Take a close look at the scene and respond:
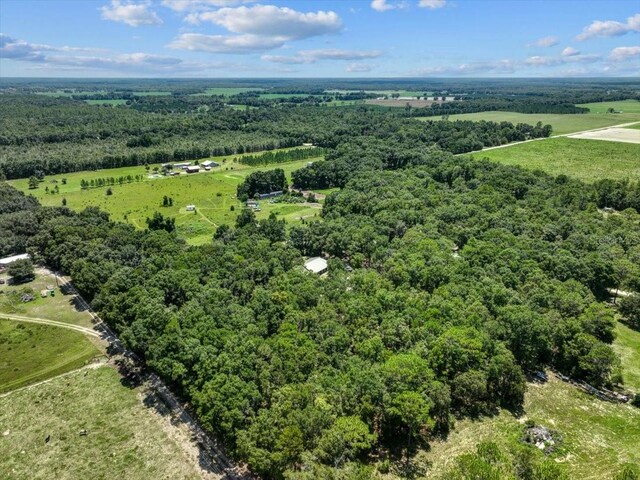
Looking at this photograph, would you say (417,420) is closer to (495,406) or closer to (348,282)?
(495,406)

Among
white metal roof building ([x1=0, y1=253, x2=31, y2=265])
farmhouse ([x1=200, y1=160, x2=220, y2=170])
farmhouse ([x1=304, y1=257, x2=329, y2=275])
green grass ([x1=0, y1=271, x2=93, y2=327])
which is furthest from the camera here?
farmhouse ([x1=200, y1=160, x2=220, y2=170])

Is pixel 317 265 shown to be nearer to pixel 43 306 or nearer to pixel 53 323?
pixel 53 323

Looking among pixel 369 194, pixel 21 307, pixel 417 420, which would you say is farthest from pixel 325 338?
pixel 369 194

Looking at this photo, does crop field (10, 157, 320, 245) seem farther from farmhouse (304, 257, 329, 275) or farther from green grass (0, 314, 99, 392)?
green grass (0, 314, 99, 392)

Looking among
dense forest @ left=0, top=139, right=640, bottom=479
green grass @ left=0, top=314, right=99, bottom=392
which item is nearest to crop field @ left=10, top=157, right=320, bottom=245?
dense forest @ left=0, top=139, right=640, bottom=479

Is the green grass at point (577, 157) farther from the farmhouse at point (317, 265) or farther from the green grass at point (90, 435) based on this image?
the green grass at point (90, 435)

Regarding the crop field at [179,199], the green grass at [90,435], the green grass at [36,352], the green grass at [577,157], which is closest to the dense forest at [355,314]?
the green grass at [90,435]
